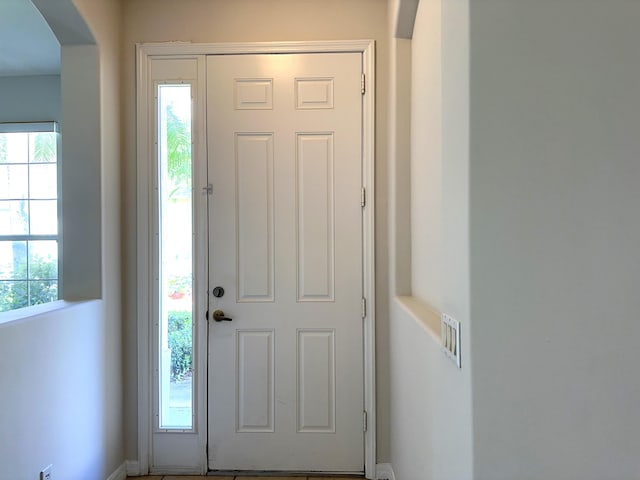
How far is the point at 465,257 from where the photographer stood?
0.85 m

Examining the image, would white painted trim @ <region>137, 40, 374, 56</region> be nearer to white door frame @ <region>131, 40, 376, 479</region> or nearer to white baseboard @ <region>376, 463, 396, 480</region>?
white door frame @ <region>131, 40, 376, 479</region>

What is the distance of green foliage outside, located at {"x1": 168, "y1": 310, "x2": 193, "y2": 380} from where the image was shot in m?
2.21

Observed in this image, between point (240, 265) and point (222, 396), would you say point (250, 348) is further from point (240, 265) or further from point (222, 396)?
point (240, 265)

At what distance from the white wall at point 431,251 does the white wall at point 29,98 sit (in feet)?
9.04

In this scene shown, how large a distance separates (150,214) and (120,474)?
1418 millimetres

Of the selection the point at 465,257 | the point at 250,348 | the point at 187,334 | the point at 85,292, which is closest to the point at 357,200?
the point at 250,348

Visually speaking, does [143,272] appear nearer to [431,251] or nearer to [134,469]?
[134,469]

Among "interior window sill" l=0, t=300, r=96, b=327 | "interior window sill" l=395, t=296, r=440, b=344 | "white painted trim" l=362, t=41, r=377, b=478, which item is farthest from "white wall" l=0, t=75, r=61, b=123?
"interior window sill" l=395, t=296, r=440, b=344

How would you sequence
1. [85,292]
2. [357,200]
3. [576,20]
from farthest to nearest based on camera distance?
[357,200]
[85,292]
[576,20]

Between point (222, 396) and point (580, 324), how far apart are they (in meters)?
1.88

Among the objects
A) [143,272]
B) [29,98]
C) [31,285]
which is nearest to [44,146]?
[29,98]

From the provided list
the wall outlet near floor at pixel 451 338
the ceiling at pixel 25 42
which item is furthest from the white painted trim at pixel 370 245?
the ceiling at pixel 25 42

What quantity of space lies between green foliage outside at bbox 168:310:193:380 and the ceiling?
186cm

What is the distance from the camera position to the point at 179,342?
2.22m
